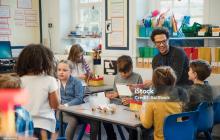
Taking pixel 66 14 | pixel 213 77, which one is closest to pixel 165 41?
pixel 213 77

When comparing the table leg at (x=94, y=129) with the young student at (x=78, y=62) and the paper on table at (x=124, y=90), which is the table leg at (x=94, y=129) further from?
the young student at (x=78, y=62)

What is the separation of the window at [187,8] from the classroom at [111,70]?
0.01 metres

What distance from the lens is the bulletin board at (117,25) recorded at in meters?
4.96

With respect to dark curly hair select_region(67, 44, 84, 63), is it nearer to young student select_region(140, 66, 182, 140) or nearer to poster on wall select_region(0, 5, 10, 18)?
poster on wall select_region(0, 5, 10, 18)

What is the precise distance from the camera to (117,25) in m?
5.07

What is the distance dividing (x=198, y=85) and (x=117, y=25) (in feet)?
8.17

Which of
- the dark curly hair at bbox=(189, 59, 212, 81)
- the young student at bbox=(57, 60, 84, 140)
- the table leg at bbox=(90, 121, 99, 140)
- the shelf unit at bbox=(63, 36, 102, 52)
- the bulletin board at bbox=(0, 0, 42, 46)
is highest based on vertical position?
the bulletin board at bbox=(0, 0, 42, 46)

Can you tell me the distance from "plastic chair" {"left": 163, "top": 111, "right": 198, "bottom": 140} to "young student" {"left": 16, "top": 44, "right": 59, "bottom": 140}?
83cm

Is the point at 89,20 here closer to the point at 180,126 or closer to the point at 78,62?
the point at 78,62

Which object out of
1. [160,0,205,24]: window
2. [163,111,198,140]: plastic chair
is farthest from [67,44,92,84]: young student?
[163,111,198,140]: plastic chair

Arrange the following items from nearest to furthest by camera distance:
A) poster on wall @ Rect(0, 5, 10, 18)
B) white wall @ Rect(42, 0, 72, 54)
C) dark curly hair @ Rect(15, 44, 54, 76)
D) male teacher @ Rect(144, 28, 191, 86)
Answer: dark curly hair @ Rect(15, 44, 54, 76) < male teacher @ Rect(144, 28, 191, 86) < poster on wall @ Rect(0, 5, 10, 18) < white wall @ Rect(42, 0, 72, 54)

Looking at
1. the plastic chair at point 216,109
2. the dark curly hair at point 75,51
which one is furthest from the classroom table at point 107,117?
the dark curly hair at point 75,51

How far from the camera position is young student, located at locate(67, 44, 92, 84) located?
4438mm

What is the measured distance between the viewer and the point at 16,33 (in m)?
5.92
